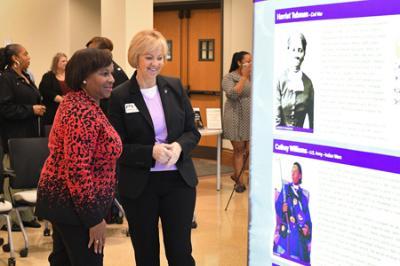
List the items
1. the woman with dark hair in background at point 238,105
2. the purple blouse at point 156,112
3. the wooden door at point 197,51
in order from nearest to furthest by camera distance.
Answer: the purple blouse at point 156,112 < the woman with dark hair in background at point 238,105 < the wooden door at point 197,51

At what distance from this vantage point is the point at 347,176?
3.26 feet

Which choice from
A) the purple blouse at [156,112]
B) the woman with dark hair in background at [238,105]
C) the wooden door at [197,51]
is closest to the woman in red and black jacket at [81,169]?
the purple blouse at [156,112]

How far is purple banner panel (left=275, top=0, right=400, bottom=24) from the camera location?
91 centimetres

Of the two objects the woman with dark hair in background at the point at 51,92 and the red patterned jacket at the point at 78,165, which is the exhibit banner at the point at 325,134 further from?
the woman with dark hair in background at the point at 51,92

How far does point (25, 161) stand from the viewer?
4.72 metres

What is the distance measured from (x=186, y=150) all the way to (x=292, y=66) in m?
1.78

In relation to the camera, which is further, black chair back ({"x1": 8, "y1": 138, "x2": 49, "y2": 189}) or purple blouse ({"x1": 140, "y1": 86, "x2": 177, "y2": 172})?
black chair back ({"x1": 8, "y1": 138, "x2": 49, "y2": 189})

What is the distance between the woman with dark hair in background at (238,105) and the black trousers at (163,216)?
4.14m

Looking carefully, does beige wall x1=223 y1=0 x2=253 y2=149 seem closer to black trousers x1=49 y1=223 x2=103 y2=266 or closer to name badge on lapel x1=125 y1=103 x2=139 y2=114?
name badge on lapel x1=125 y1=103 x2=139 y2=114

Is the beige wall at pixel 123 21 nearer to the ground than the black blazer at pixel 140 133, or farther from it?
farther from it

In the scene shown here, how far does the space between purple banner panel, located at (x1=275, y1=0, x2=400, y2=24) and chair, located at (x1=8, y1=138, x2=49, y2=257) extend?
392cm

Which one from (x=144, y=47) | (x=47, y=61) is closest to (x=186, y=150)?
(x=144, y=47)

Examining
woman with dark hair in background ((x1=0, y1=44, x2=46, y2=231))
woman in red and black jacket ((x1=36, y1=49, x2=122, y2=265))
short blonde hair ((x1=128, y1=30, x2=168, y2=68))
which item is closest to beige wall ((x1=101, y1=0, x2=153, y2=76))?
woman with dark hair in background ((x1=0, y1=44, x2=46, y2=231))

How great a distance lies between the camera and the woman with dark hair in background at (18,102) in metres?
5.41
